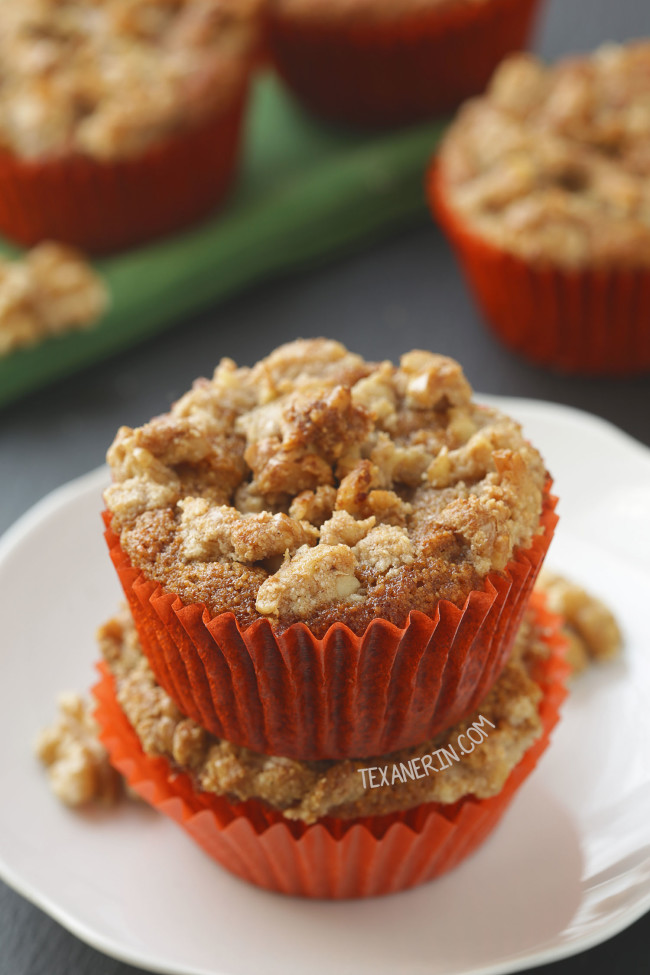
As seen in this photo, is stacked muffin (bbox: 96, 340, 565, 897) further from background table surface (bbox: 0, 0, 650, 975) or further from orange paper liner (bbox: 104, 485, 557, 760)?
background table surface (bbox: 0, 0, 650, 975)

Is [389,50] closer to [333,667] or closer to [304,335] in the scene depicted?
[304,335]

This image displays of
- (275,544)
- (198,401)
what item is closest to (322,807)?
(275,544)

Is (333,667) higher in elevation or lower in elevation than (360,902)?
higher

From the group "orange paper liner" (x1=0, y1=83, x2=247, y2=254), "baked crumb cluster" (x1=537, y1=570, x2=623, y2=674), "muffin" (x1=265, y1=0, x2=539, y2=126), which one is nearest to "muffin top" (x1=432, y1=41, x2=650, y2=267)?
"muffin" (x1=265, y1=0, x2=539, y2=126)

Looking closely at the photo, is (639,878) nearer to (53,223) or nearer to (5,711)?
(5,711)

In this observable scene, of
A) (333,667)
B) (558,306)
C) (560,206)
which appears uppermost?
(333,667)

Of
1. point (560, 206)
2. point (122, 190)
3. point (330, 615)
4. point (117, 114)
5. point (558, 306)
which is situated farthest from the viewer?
point (122, 190)

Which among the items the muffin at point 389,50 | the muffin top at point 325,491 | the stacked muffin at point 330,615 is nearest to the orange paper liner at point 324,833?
the stacked muffin at point 330,615

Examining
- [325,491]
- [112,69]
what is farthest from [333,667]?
[112,69]

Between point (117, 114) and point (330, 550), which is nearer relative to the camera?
point (330, 550)
